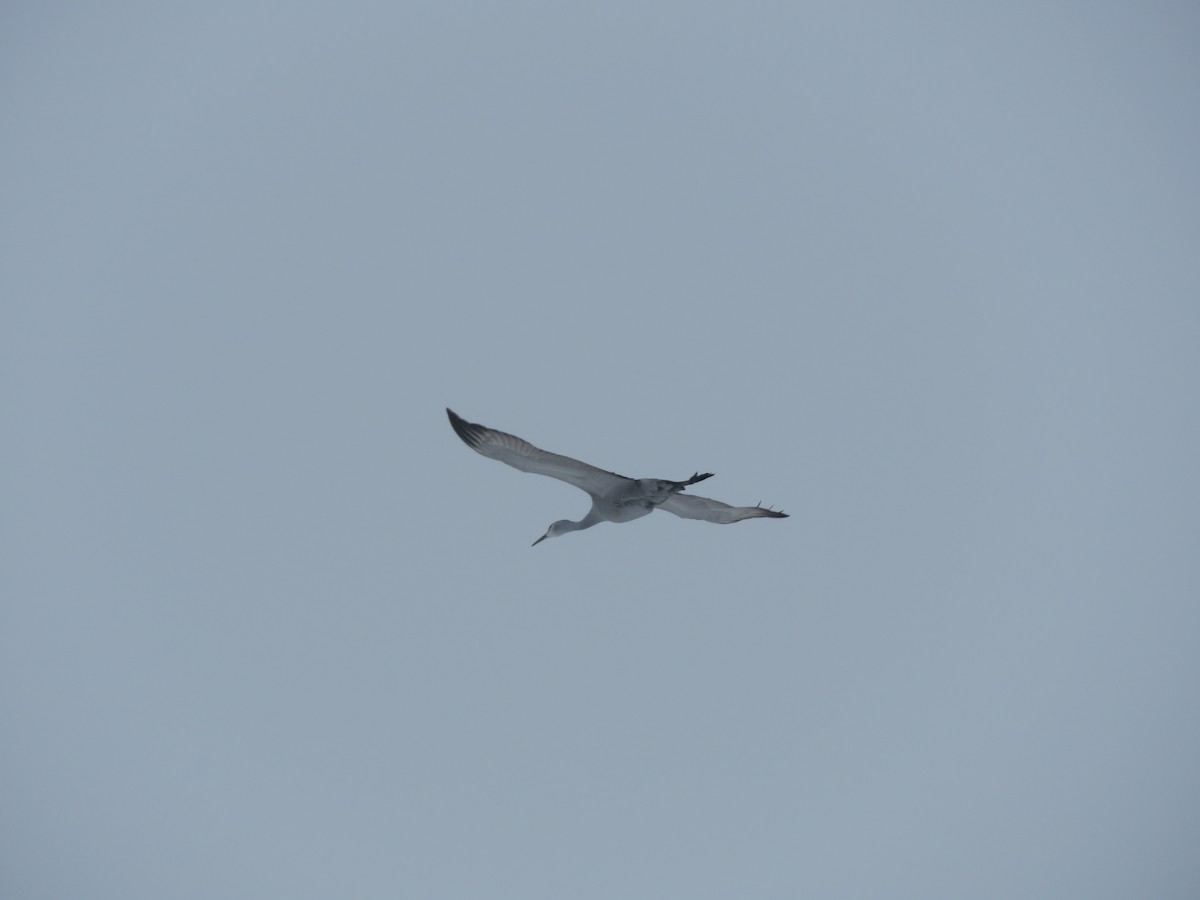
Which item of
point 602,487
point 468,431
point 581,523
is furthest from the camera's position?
point 581,523

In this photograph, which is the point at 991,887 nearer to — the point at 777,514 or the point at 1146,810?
the point at 1146,810

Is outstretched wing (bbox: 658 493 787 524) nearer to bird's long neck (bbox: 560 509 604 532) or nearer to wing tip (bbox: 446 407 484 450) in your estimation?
bird's long neck (bbox: 560 509 604 532)

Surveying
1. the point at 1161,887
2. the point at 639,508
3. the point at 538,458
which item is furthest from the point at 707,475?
the point at 1161,887

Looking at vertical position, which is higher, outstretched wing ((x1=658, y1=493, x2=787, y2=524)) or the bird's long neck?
outstretched wing ((x1=658, y1=493, x2=787, y2=524))

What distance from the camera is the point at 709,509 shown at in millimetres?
18547

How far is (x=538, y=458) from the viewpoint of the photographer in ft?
54.2

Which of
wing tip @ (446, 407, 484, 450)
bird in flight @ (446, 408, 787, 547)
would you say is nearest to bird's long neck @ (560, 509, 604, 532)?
bird in flight @ (446, 408, 787, 547)

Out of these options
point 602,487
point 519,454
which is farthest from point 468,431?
point 602,487

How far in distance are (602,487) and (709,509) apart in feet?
7.56

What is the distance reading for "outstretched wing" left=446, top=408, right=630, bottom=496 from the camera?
16.2 metres

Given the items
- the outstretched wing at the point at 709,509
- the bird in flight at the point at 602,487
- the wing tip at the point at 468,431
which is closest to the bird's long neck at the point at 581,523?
the bird in flight at the point at 602,487

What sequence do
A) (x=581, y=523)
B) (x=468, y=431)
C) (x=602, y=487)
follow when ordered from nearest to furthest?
1. (x=468, y=431)
2. (x=602, y=487)
3. (x=581, y=523)

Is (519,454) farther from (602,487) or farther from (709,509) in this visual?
(709,509)

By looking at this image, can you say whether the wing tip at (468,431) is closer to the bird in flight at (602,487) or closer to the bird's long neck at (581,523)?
the bird in flight at (602,487)
